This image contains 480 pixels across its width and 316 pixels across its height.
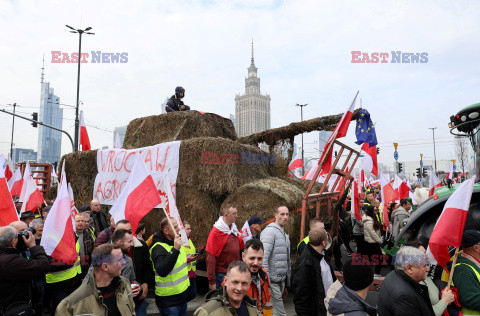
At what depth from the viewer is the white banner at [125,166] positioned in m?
8.42

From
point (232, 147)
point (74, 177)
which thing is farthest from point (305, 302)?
point (74, 177)

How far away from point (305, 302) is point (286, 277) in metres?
1.18

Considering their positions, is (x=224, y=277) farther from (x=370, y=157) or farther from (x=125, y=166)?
(x=125, y=166)

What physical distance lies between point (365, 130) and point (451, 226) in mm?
4801

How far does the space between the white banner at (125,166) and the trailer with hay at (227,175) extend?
0.76ft

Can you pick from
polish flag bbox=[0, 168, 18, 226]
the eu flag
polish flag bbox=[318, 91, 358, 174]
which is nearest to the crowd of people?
polish flag bbox=[0, 168, 18, 226]

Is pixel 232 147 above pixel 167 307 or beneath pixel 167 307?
above

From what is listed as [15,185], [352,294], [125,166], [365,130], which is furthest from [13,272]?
[15,185]

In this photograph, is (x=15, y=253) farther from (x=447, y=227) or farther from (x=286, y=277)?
(x=447, y=227)

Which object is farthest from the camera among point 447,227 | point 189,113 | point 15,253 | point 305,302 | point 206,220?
point 189,113

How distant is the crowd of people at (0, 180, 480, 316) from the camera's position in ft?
9.32

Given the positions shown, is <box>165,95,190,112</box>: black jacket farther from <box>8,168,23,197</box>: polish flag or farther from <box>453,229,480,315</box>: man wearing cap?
<box>453,229,480,315</box>: man wearing cap

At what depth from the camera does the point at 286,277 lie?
526 cm

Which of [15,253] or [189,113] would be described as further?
[189,113]
